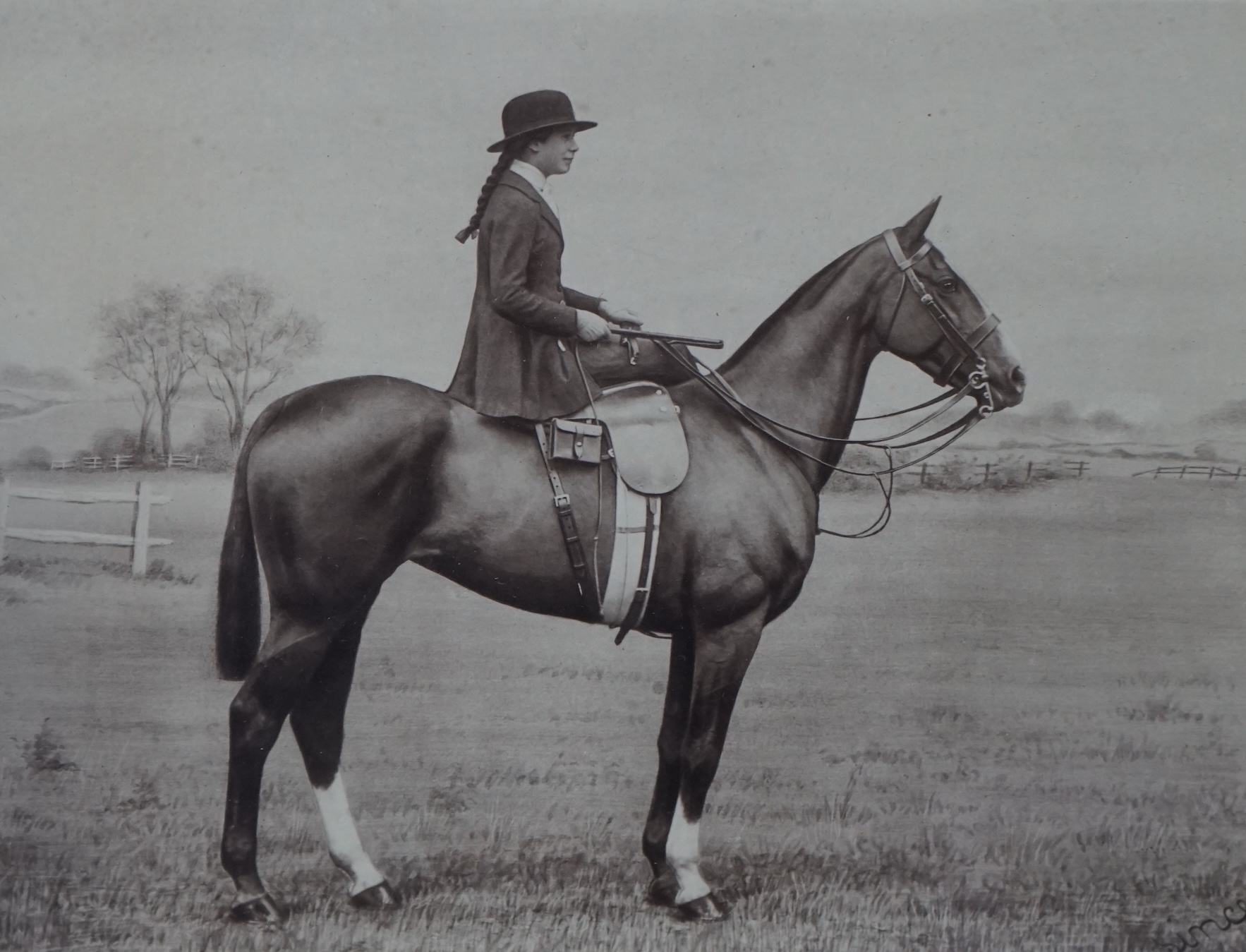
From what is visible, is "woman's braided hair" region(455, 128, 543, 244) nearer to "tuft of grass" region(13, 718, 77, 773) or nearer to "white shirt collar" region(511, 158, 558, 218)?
"white shirt collar" region(511, 158, 558, 218)

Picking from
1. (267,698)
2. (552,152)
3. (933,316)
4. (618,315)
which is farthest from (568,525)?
(933,316)

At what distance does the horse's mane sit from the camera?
4219mm

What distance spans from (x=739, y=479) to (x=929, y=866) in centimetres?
172

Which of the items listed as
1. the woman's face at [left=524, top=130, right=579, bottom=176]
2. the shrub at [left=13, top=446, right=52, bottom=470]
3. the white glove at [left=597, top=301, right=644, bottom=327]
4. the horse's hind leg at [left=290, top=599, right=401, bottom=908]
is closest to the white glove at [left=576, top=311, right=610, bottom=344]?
the white glove at [left=597, top=301, right=644, bottom=327]

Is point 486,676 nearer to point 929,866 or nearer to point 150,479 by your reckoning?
point 150,479

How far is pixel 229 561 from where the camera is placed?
13.3 ft

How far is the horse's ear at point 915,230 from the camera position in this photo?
4.17 m

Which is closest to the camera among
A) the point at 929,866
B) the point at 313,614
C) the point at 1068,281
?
the point at 313,614

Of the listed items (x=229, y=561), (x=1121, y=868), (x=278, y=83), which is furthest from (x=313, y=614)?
(x=1121, y=868)

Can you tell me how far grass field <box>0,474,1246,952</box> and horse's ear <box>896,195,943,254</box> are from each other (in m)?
1.07

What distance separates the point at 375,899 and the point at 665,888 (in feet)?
3.40

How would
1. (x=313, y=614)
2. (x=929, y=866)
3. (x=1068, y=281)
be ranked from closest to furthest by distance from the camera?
1. (x=313, y=614)
2. (x=929, y=866)
3. (x=1068, y=281)

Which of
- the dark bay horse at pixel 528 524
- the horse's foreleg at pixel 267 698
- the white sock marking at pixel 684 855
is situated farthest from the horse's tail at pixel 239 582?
the white sock marking at pixel 684 855

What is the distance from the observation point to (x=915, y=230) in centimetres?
419
